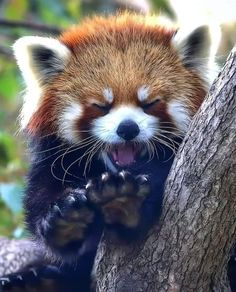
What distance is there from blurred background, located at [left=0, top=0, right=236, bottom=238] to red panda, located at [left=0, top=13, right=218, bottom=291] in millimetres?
241

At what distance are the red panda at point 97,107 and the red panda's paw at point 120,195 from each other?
0.13 meters

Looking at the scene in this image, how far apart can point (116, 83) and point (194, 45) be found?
1.37 feet

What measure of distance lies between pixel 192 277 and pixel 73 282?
0.77m

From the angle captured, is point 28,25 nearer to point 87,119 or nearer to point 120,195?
A: point 87,119

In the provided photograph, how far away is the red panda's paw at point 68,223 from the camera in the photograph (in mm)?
2645

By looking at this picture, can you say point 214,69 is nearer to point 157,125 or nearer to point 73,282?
point 157,125

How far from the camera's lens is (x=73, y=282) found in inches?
128

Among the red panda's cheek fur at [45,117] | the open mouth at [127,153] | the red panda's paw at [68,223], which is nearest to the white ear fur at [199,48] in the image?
the open mouth at [127,153]

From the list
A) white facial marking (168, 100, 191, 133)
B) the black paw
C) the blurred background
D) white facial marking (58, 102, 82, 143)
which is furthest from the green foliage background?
white facial marking (168, 100, 191, 133)

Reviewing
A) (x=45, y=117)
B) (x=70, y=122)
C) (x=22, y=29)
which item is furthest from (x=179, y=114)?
(x=22, y=29)

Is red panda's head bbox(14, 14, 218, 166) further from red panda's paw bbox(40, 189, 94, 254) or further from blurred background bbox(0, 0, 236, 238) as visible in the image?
red panda's paw bbox(40, 189, 94, 254)

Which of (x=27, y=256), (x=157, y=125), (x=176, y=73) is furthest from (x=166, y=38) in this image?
(x=27, y=256)

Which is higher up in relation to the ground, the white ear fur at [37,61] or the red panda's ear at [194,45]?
the red panda's ear at [194,45]

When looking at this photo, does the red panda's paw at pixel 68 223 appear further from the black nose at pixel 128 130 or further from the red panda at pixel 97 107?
the black nose at pixel 128 130
